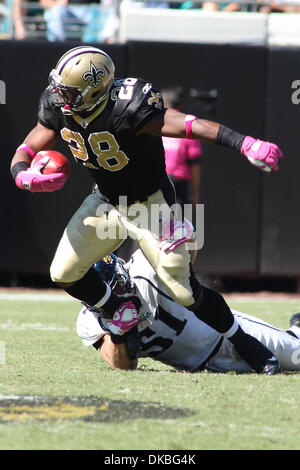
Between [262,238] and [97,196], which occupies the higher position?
[97,196]

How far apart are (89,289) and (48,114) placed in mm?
853

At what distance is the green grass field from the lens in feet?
8.51

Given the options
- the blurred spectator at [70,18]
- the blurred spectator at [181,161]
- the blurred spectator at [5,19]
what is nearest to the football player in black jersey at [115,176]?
the blurred spectator at [181,161]

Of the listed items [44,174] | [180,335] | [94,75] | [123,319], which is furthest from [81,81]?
[180,335]

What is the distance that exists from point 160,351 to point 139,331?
13 centimetres

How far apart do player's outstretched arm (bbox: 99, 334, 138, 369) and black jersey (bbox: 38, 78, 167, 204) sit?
2.21 feet

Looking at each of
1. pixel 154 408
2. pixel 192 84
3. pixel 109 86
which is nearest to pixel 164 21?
pixel 192 84

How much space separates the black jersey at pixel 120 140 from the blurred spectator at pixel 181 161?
2530 mm

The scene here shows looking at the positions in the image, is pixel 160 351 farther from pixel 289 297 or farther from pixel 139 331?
pixel 289 297

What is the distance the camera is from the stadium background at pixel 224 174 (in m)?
7.61

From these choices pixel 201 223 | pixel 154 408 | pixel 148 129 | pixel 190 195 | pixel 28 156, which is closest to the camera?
pixel 154 408

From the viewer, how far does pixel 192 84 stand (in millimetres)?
7719

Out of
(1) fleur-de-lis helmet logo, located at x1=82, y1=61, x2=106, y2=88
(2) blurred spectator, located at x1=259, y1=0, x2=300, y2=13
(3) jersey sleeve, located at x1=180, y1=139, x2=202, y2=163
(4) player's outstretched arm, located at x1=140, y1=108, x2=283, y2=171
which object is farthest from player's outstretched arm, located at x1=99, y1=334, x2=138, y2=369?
(2) blurred spectator, located at x1=259, y1=0, x2=300, y2=13

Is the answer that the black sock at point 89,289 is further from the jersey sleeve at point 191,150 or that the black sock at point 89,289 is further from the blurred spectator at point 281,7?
the blurred spectator at point 281,7
